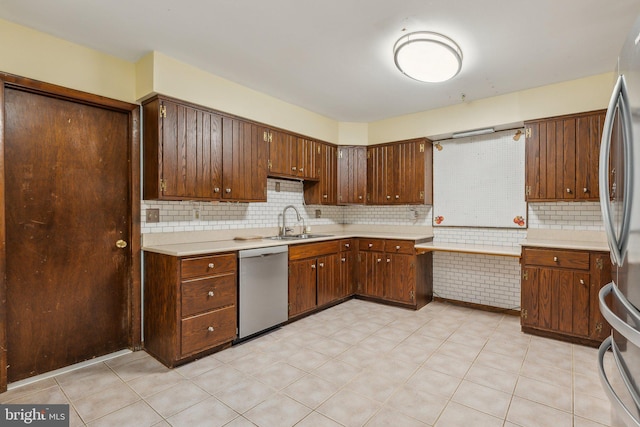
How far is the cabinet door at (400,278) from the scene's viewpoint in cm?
402

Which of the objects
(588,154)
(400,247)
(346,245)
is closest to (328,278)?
(346,245)

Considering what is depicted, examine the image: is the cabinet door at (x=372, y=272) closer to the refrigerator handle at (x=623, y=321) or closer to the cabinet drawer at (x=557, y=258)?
Answer: the cabinet drawer at (x=557, y=258)

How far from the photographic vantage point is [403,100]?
12.8 ft

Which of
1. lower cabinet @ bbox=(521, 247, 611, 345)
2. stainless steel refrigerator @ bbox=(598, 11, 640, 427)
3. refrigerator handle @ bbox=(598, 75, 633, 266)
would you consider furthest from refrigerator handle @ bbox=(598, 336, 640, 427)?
lower cabinet @ bbox=(521, 247, 611, 345)

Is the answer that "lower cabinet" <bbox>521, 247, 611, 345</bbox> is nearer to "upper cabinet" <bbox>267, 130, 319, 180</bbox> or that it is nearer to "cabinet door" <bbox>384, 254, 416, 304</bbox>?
"cabinet door" <bbox>384, 254, 416, 304</bbox>

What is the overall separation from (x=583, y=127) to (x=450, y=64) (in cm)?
166

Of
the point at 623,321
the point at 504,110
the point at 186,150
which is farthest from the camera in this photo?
the point at 504,110

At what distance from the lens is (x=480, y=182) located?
13.7 ft

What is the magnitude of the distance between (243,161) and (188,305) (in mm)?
1570

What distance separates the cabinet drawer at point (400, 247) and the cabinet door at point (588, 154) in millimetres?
1739

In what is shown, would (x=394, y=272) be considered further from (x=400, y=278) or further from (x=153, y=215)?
(x=153, y=215)

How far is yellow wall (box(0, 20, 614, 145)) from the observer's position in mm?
2424

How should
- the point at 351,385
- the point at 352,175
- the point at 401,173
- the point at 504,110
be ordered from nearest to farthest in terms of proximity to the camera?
the point at 351,385 → the point at 504,110 → the point at 401,173 → the point at 352,175

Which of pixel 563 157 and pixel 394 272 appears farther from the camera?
pixel 394 272
